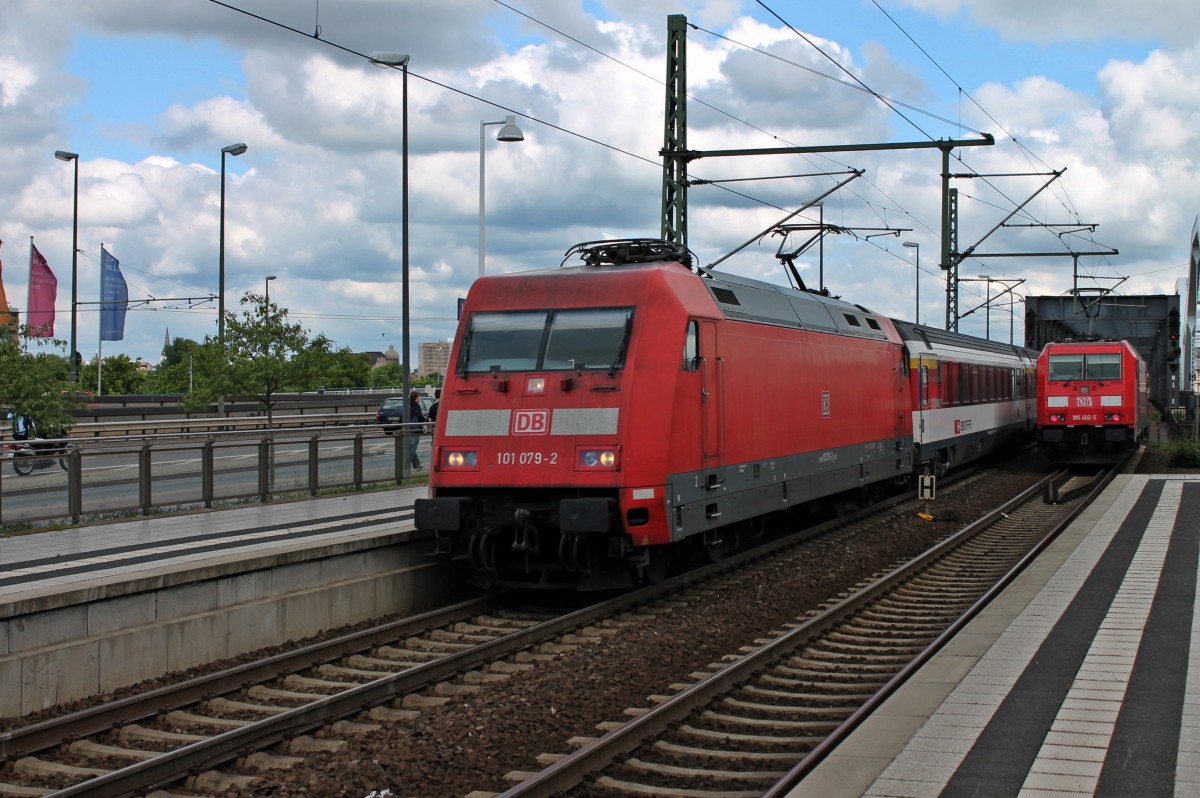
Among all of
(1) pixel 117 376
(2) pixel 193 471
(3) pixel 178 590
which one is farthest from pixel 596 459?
(1) pixel 117 376

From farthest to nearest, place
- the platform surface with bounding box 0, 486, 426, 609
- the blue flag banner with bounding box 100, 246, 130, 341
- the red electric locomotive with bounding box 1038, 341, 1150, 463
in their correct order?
the blue flag banner with bounding box 100, 246, 130, 341
the red electric locomotive with bounding box 1038, 341, 1150, 463
the platform surface with bounding box 0, 486, 426, 609

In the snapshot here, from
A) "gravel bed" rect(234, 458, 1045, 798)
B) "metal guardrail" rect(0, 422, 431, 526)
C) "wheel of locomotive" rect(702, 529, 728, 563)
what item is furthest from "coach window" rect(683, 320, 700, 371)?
"metal guardrail" rect(0, 422, 431, 526)

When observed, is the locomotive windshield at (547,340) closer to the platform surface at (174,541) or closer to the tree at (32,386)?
the platform surface at (174,541)

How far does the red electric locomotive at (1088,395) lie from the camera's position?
30266 mm

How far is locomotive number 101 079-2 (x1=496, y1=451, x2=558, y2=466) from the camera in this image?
11.9 metres

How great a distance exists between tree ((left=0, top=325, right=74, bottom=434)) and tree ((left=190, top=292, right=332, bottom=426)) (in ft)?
34.8

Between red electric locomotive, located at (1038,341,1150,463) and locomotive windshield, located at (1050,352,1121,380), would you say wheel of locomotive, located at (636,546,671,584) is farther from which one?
locomotive windshield, located at (1050,352,1121,380)

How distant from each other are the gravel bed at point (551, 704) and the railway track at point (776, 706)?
267 millimetres

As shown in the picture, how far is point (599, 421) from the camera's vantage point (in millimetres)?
11727

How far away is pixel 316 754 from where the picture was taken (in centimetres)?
745

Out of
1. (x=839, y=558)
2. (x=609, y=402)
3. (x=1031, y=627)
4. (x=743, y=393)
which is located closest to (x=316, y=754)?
(x=609, y=402)

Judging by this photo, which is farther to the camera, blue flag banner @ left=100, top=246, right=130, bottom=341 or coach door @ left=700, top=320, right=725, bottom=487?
blue flag banner @ left=100, top=246, right=130, bottom=341

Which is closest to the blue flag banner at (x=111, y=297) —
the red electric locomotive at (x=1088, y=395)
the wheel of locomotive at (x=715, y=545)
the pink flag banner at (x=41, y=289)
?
the pink flag banner at (x=41, y=289)

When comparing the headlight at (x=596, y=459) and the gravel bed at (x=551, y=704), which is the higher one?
the headlight at (x=596, y=459)
